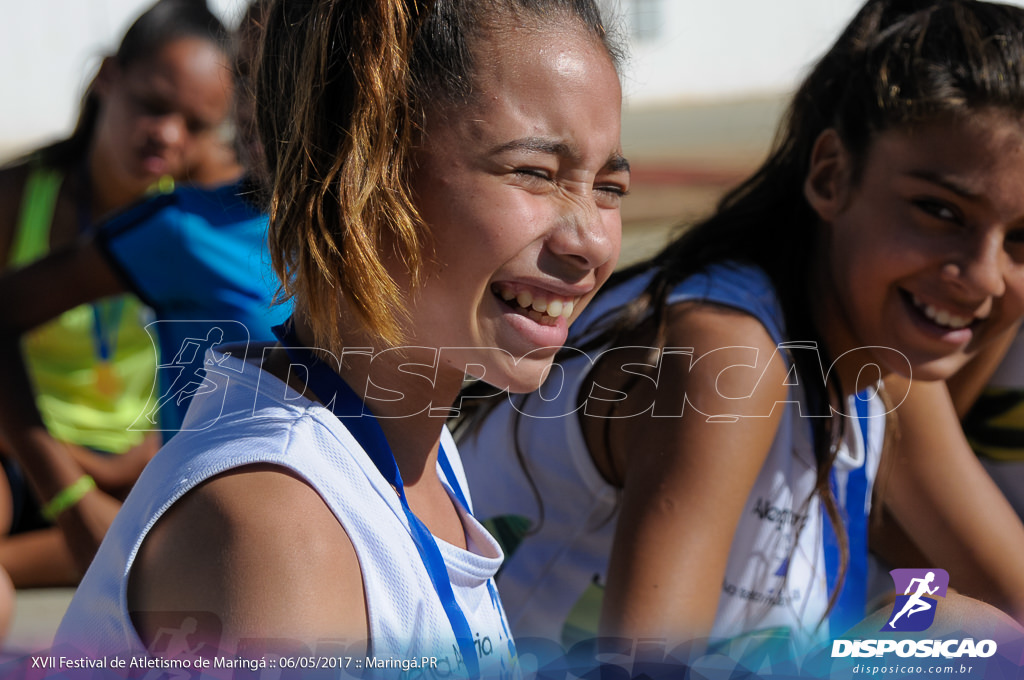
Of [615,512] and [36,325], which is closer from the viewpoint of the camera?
[615,512]

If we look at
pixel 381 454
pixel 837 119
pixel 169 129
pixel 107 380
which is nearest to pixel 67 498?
pixel 107 380

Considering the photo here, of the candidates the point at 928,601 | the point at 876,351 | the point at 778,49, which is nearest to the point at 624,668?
the point at 928,601

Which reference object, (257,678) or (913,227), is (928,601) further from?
(257,678)

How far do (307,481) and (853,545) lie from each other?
1.44m

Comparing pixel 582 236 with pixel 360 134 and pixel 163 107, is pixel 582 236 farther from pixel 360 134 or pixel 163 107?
pixel 163 107

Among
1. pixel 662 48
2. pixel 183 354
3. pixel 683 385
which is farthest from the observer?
pixel 662 48

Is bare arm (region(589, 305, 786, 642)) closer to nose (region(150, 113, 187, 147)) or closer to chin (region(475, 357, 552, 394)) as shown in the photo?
chin (region(475, 357, 552, 394))

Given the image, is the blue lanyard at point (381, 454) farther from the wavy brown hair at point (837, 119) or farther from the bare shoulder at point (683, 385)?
the wavy brown hair at point (837, 119)

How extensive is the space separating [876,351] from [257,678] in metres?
1.48

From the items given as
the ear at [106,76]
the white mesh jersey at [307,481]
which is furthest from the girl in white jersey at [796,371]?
the ear at [106,76]

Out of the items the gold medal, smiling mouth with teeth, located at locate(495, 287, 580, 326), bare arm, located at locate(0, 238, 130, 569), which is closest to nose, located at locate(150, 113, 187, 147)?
bare arm, located at locate(0, 238, 130, 569)

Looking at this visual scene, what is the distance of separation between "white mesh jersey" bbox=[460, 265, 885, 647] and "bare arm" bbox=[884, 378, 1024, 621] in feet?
0.60

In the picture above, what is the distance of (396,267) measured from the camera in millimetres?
1284

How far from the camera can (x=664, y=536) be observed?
166 cm
